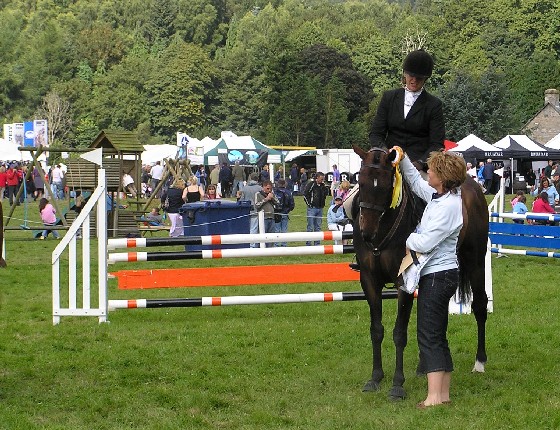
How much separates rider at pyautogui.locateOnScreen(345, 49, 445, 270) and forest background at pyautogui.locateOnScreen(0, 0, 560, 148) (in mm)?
70979

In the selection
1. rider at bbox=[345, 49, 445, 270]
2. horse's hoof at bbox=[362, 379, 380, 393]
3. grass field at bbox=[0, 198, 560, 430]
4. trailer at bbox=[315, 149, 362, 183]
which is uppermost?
rider at bbox=[345, 49, 445, 270]

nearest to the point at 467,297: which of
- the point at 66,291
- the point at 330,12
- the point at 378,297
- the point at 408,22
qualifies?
the point at 378,297

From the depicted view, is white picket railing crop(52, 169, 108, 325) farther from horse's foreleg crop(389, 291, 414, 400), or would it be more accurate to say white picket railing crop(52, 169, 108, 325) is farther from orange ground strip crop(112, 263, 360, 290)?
horse's foreleg crop(389, 291, 414, 400)

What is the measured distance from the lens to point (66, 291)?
17.1 metres

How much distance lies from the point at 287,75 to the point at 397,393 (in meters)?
84.0

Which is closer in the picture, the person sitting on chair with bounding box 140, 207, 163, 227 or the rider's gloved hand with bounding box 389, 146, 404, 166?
the rider's gloved hand with bounding box 389, 146, 404, 166

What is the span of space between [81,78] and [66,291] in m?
141

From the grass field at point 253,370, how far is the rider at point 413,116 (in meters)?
1.45

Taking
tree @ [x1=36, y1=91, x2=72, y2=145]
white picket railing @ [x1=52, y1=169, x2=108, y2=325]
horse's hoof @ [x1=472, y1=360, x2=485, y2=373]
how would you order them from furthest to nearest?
tree @ [x1=36, y1=91, x2=72, y2=145], white picket railing @ [x1=52, y1=169, x2=108, y2=325], horse's hoof @ [x1=472, y1=360, x2=485, y2=373]

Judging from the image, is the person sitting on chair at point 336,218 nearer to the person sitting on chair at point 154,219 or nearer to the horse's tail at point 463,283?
the person sitting on chair at point 154,219

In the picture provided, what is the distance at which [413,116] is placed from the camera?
1034cm

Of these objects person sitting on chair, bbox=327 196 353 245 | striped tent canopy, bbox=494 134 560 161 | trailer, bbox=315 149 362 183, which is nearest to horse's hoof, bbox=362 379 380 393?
person sitting on chair, bbox=327 196 353 245

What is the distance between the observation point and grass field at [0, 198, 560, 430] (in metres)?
8.62

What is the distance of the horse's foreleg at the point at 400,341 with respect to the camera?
30.3ft
